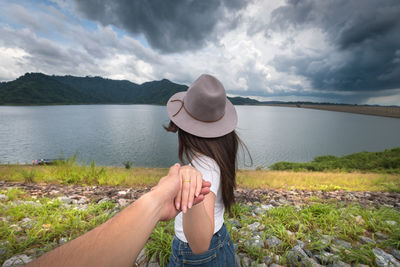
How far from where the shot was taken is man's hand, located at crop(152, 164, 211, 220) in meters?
1.27

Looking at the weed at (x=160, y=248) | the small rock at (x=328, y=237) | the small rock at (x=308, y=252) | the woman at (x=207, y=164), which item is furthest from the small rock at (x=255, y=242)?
the weed at (x=160, y=248)

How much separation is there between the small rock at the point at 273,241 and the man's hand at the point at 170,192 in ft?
8.26

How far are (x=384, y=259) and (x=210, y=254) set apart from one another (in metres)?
2.99

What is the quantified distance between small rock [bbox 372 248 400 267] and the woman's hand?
128 inches

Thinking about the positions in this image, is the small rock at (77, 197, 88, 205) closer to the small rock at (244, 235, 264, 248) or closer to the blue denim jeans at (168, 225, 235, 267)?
the blue denim jeans at (168, 225, 235, 267)

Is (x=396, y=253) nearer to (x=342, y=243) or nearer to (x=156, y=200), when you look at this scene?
(x=342, y=243)

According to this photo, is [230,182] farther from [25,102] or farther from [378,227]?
[25,102]

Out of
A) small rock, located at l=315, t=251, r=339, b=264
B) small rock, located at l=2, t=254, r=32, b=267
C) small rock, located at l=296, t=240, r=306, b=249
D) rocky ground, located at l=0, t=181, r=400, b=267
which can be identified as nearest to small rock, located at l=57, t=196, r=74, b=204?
rocky ground, located at l=0, t=181, r=400, b=267

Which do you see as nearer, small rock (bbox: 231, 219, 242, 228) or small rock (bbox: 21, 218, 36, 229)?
small rock (bbox: 21, 218, 36, 229)

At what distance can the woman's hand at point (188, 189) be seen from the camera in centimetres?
138

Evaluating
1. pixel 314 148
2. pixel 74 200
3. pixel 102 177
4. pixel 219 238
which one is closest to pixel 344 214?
pixel 219 238

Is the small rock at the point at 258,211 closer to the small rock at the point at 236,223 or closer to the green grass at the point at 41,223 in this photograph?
the small rock at the point at 236,223

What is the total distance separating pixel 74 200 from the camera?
461 centimetres

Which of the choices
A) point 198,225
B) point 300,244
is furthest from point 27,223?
point 300,244
